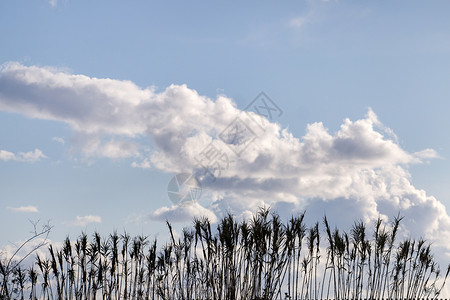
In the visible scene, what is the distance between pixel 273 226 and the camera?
9281 millimetres

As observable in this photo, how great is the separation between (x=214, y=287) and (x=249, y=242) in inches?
43.6

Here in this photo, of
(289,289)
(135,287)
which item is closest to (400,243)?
(289,289)

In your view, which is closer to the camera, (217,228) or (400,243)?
(217,228)

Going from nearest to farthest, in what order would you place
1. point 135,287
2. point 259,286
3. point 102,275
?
point 259,286 < point 102,275 < point 135,287

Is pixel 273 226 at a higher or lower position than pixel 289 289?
higher

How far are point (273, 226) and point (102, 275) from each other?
4.65 metres

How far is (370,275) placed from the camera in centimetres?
1261

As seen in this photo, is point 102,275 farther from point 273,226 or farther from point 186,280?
point 273,226

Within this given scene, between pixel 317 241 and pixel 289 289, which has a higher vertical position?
pixel 317 241

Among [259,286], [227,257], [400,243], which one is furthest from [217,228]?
[400,243]

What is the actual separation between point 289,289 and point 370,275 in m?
2.17

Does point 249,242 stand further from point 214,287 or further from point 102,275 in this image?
point 102,275

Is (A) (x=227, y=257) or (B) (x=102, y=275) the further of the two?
(B) (x=102, y=275)

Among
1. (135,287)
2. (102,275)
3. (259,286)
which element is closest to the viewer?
(259,286)
